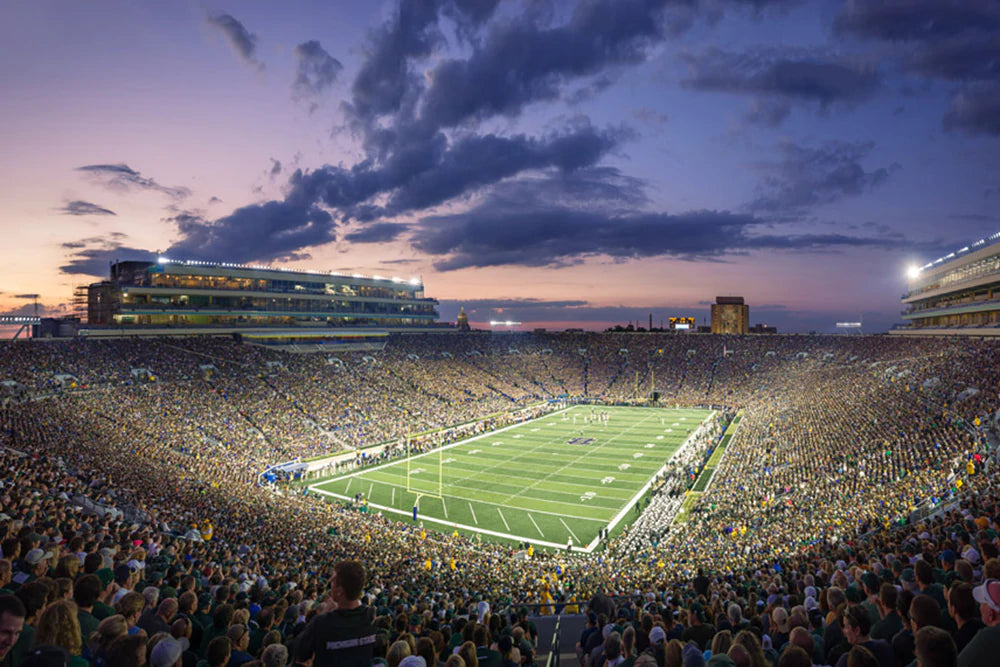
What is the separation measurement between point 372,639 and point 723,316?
699ft

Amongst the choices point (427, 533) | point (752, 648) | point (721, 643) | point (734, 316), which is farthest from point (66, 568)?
point (734, 316)

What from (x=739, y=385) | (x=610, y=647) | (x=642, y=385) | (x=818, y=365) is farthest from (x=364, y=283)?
(x=610, y=647)

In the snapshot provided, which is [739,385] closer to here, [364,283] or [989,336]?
[989,336]

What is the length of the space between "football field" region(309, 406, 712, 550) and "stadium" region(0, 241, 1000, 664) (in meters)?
0.23

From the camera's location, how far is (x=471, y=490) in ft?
105

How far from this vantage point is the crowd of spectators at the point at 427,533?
4652 mm

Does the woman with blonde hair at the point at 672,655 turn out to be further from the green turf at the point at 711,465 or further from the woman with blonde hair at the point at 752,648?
the green turf at the point at 711,465

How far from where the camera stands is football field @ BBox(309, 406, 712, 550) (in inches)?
1059

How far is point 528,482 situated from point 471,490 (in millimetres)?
3802

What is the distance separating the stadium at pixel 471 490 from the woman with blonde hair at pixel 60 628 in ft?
0.56

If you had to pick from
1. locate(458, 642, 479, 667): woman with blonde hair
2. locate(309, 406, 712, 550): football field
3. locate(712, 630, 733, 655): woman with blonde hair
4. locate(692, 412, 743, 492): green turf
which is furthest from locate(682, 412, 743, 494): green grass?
locate(458, 642, 479, 667): woman with blonde hair

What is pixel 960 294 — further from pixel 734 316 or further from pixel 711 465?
pixel 734 316

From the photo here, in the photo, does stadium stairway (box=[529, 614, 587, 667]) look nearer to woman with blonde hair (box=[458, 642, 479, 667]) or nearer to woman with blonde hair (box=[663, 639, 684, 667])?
woman with blonde hair (box=[458, 642, 479, 667])

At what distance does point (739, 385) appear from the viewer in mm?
66875
